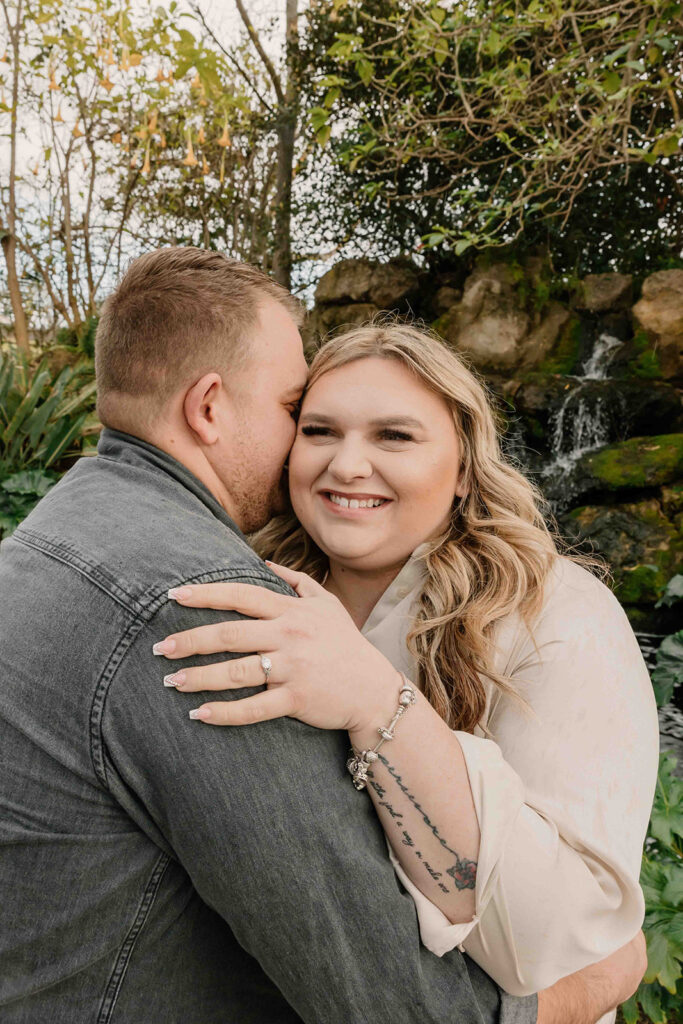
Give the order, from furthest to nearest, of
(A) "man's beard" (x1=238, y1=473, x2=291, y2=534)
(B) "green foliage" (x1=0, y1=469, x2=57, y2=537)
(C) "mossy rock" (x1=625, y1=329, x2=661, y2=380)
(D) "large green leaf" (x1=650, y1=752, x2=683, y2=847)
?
1. (C) "mossy rock" (x1=625, y1=329, x2=661, y2=380)
2. (B) "green foliage" (x1=0, y1=469, x2=57, y2=537)
3. (D) "large green leaf" (x1=650, y1=752, x2=683, y2=847)
4. (A) "man's beard" (x1=238, y1=473, x2=291, y2=534)

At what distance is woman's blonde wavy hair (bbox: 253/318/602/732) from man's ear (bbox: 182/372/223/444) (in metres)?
0.52

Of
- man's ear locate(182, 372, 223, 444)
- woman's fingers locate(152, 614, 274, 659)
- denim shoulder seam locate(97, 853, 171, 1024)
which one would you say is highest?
man's ear locate(182, 372, 223, 444)

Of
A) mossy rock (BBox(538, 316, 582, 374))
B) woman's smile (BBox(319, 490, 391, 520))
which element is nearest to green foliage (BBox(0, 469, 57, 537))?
woman's smile (BBox(319, 490, 391, 520))

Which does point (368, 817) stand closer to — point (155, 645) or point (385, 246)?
point (155, 645)

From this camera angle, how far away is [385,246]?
12328mm

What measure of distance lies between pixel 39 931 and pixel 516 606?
4.12ft

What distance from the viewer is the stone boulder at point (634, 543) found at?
24.7 feet

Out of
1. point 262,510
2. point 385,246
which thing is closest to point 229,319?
point 262,510

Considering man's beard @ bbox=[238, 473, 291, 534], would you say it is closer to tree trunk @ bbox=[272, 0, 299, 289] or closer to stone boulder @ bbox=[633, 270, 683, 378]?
stone boulder @ bbox=[633, 270, 683, 378]

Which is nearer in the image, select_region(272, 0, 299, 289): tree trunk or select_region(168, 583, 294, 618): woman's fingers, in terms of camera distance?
select_region(168, 583, 294, 618): woman's fingers

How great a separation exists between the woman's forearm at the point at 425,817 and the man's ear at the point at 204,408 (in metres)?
0.78

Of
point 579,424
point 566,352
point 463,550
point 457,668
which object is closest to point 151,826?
point 457,668

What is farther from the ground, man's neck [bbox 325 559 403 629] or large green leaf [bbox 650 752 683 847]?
man's neck [bbox 325 559 403 629]

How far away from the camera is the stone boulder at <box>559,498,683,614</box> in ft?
24.7
